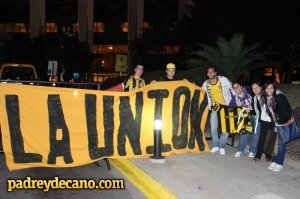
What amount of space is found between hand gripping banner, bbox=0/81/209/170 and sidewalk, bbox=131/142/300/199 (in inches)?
18.8

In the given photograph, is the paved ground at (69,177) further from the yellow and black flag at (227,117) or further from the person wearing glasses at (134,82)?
the yellow and black flag at (227,117)

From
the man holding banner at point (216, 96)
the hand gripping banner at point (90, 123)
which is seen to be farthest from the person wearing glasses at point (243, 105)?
the hand gripping banner at point (90, 123)

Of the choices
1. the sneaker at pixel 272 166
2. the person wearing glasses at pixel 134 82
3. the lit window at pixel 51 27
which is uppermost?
the lit window at pixel 51 27

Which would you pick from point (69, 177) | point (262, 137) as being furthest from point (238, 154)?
point (69, 177)

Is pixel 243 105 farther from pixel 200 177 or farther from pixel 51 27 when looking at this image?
pixel 51 27

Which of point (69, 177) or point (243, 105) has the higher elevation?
point (243, 105)

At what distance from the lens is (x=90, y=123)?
7.39 meters

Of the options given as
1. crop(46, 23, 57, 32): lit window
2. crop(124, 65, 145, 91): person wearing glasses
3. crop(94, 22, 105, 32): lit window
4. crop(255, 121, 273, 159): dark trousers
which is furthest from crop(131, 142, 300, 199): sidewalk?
crop(46, 23, 57, 32): lit window

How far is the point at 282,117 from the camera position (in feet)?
22.8

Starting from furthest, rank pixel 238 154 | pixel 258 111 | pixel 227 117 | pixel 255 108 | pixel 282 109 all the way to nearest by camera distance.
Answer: pixel 227 117
pixel 238 154
pixel 255 108
pixel 258 111
pixel 282 109

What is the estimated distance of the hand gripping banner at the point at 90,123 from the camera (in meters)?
6.98

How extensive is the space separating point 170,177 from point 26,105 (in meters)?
2.80

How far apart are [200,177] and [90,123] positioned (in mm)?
2255

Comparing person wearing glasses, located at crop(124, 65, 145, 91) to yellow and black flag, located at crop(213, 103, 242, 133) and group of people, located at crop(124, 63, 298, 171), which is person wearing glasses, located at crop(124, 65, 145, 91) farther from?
yellow and black flag, located at crop(213, 103, 242, 133)
